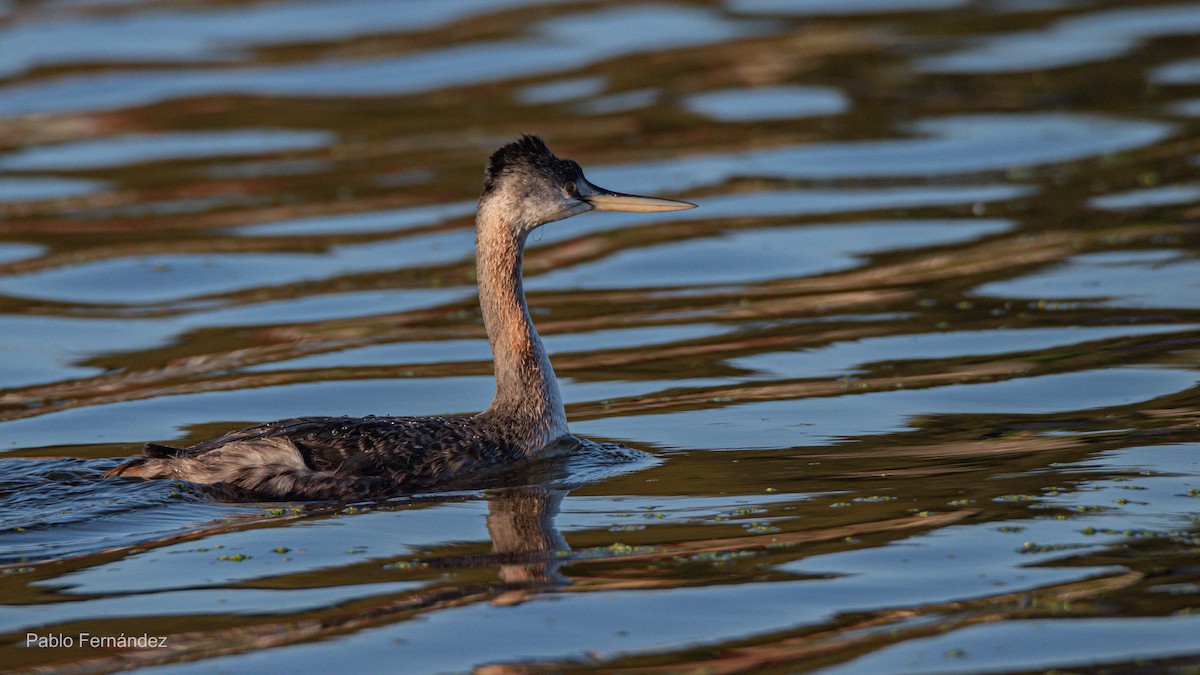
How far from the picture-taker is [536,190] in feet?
33.3

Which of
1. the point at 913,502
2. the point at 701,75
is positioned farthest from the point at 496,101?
the point at 913,502

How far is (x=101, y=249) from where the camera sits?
17.2 m

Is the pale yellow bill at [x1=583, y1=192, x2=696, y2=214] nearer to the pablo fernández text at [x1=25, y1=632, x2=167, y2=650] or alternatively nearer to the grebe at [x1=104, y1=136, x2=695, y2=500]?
the grebe at [x1=104, y1=136, x2=695, y2=500]

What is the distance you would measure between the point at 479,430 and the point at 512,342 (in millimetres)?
780

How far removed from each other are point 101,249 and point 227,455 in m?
8.96

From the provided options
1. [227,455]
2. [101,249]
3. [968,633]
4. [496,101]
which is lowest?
[968,633]

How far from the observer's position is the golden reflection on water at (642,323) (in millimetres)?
6969

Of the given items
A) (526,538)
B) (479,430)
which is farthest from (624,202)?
(526,538)

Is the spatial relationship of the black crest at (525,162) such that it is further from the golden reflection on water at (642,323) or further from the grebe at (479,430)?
the golden reflection on water at (642,323)

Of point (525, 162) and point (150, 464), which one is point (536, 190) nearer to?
point (525, 162)

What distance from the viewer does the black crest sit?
10078 millimetres

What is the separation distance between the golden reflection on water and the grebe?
0.24m

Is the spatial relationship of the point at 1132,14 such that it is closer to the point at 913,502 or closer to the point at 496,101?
the point at 496,101

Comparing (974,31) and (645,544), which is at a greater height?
(974,31)
